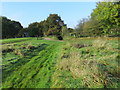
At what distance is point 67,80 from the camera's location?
3.25m

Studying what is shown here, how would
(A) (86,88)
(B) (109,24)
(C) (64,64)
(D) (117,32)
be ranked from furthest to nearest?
(D) (117,32)
(B) (109,24)
(C) (64,64)
(A) (86,88)

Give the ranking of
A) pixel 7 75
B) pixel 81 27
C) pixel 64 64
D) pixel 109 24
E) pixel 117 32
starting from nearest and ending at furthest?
pixel 7 75, pixel 64 64, pixel 109 24, pixel 117 32, pixel 81 27

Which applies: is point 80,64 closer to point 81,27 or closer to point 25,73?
point 25,73

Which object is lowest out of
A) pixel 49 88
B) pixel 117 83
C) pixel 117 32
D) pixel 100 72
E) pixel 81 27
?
pixel 49 88

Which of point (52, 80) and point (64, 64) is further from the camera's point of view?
point (64, 64)

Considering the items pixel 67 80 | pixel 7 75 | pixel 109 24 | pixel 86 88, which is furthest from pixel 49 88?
pixel 109 24

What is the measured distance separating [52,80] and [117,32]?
1630cm

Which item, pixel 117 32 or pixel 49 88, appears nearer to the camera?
pixel 49 88

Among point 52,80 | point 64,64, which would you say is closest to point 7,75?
point 52,80

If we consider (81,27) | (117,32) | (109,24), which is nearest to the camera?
(109,24)

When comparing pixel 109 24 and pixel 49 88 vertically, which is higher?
pixel 109 24

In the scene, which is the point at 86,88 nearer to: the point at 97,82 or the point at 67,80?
the point at 97,82

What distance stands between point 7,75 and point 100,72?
10.9ft

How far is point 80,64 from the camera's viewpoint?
3.97m
